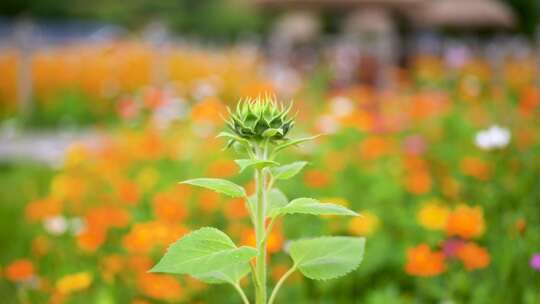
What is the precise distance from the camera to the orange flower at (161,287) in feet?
7.56

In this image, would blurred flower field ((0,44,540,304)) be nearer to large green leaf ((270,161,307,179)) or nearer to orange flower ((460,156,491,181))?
orange flower ((460,156,491,181))

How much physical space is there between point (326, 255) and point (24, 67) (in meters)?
8.60

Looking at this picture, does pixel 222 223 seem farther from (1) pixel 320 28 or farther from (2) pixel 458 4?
(1) pixel 320 28

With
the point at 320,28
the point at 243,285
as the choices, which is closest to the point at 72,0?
the point at 320,28

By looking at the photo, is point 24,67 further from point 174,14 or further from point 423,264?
point 174,14

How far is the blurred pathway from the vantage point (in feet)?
21.0

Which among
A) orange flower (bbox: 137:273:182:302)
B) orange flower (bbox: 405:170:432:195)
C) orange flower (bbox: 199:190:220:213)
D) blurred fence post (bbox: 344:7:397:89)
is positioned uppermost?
blurred fence post (bbox: 344:7:397:89)

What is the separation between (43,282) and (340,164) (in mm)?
1680

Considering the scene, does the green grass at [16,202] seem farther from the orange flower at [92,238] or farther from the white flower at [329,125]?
the white flower at [329,125]

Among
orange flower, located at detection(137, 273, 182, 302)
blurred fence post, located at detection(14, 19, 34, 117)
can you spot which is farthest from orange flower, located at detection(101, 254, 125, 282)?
blurred fence post, located at detection(14, 19, 34, 117)

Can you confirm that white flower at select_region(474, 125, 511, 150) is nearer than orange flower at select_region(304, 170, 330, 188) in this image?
Yes

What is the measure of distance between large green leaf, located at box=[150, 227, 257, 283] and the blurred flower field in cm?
26

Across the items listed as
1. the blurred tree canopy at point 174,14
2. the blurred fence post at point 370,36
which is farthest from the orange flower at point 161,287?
the blurred tree canopy at point 174,14

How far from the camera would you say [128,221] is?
320 centimetres
